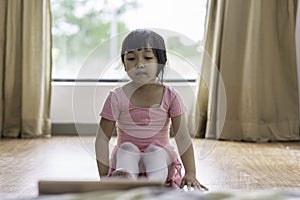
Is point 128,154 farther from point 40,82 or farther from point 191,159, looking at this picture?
point 40,82

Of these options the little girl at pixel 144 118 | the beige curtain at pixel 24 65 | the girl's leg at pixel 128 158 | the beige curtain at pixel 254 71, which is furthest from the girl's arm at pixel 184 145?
the beige curtain at pixel 24 65

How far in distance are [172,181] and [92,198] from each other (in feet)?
3.61

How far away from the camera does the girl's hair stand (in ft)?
6.09

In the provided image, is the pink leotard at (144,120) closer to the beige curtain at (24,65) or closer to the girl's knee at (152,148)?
the girl's knee at (152,148)

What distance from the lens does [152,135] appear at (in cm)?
186

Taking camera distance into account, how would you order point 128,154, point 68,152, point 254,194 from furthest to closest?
1. point 68,152
2. point 128,154
3. point 254,194

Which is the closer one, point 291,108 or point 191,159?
point 191,159

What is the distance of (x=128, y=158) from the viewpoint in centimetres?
182

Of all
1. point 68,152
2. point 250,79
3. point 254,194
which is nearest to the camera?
point 254,194

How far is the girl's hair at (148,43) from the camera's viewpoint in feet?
6.09

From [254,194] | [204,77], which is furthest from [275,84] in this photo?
[254,194]

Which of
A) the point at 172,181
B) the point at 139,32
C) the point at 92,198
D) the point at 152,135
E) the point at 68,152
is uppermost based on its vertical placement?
the point at 139,32

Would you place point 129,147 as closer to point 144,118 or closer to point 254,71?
point 144,118

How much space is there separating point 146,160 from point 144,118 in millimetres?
124
